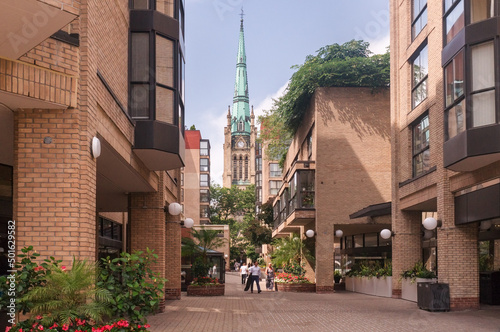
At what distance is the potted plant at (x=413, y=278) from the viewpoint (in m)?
22.8

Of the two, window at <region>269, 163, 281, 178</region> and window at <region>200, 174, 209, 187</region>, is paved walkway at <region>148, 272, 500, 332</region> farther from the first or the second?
window at <region>200, 174, 209, 187</region>

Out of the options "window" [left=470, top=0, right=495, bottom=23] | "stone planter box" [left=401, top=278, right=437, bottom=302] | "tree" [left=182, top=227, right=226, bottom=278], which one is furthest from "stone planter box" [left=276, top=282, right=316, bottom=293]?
"window" [left=470, top=0, right=495, bottom=23]

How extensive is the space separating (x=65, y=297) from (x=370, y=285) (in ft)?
79.1

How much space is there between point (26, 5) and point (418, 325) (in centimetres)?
1195

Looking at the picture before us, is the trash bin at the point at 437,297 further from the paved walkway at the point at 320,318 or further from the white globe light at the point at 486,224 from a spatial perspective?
the white globe light at the point at 486,224

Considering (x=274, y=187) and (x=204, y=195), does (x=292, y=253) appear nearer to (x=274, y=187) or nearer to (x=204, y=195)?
(x=274, y=187)

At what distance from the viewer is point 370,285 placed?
99.9 ft

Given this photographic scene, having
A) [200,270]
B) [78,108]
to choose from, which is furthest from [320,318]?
[200,270]

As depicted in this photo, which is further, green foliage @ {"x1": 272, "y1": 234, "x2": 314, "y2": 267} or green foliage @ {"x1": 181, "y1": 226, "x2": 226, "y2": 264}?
green foliage @ {"x1": 272, "y1": 234, "x2": 314, "y2": 267}

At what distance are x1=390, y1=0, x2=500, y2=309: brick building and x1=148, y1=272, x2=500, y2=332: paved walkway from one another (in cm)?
213

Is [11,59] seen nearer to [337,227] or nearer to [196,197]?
[337,227]

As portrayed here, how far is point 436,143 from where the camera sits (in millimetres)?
21484

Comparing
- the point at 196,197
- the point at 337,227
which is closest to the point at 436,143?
the point at 337,227

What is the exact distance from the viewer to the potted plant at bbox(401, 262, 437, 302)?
22.8 meters
